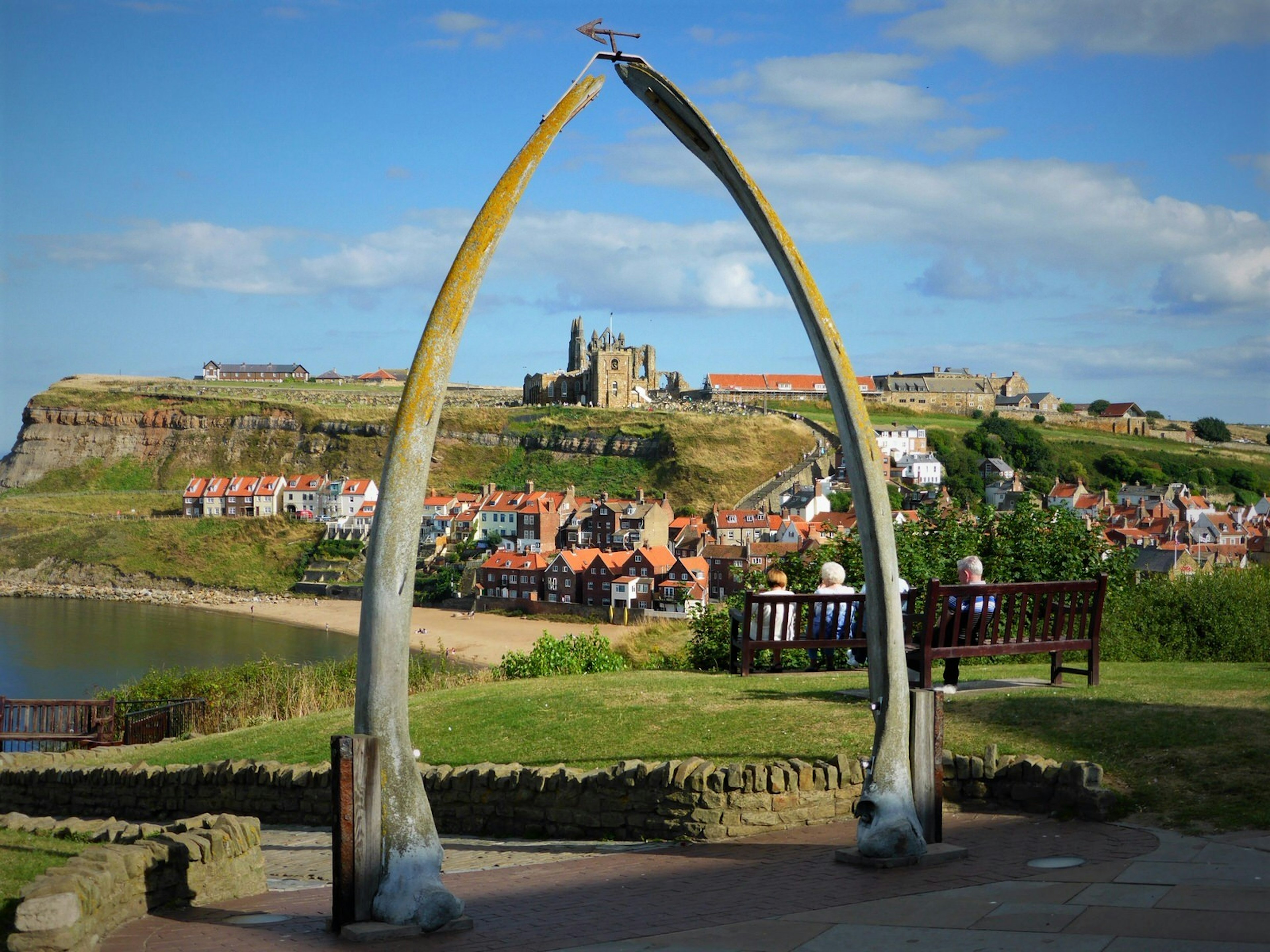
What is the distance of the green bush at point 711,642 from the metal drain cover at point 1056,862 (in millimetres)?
7815

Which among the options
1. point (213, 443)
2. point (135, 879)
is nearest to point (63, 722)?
point (135, 879)

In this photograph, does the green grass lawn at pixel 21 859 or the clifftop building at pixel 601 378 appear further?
the clifftop building at pixel 601 378

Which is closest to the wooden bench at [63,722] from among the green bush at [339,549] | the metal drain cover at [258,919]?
the metal drain cover at [258,919]

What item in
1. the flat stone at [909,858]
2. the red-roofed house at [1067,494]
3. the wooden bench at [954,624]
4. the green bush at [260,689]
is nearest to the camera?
the flat stone at [909,858]

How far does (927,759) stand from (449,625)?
6288cm

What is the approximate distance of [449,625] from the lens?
6806 centimetres

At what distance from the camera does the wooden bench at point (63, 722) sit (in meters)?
17.9

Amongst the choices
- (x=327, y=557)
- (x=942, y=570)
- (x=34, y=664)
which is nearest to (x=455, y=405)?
(x=327, y=557)

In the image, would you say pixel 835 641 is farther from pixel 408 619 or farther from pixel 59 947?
pixel 59 947

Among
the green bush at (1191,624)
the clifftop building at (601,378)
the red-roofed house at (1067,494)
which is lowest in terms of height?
the green bush at (1191,624)

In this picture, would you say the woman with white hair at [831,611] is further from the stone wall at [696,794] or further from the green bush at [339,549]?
the green bush at [339,549]

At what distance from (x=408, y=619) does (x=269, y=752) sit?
6.64 m

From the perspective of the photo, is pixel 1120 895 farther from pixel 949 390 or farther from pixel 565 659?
pixel 949 390

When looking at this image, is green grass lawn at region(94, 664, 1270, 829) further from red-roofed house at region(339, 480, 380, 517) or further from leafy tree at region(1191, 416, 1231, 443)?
leafy tree at region(1191, 416, 1231, 443)
